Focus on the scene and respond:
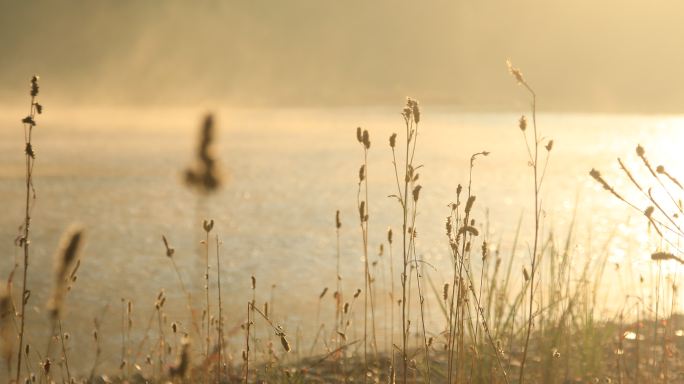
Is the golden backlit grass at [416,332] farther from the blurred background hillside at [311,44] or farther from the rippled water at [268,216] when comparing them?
the blurred background hillside at [311,44]

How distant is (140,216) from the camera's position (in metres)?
11.4

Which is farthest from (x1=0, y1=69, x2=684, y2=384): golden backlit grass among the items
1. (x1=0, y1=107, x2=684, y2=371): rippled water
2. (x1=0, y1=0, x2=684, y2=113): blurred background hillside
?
(x1=0, y1=0, x2=684, y2=113): blurred background hillside

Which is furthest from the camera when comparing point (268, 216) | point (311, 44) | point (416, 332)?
Result: point (311, 44)

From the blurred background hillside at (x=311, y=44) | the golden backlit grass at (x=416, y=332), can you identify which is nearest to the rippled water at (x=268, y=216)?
the golden backlit grass at (x=416, y=332)

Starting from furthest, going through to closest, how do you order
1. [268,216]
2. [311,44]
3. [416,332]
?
[311,44] < [268,216] < [416,332]

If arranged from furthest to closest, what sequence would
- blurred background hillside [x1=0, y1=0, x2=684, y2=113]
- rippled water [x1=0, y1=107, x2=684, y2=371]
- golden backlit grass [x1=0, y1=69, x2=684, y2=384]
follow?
blurred background hillside [x1=0, y1=0, x2=684, y2=113] < rippled water [x1=0, y1=107, x2=684, y2=371] < golden backlit grass [x1=0, y1=69, x2=684, y2=384]

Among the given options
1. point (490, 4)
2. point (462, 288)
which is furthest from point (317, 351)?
point (490, 4)

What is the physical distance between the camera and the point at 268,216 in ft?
36.9

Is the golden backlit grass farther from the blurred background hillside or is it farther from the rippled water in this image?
the blurred background hillside

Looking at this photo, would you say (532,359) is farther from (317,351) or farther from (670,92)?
(670,92)

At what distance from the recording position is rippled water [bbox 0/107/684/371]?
279 inches

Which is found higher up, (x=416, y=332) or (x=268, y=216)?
(x=268, y=216)

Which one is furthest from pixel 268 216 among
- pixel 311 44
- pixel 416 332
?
pixel 311 44

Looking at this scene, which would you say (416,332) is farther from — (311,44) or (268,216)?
(311,44)
